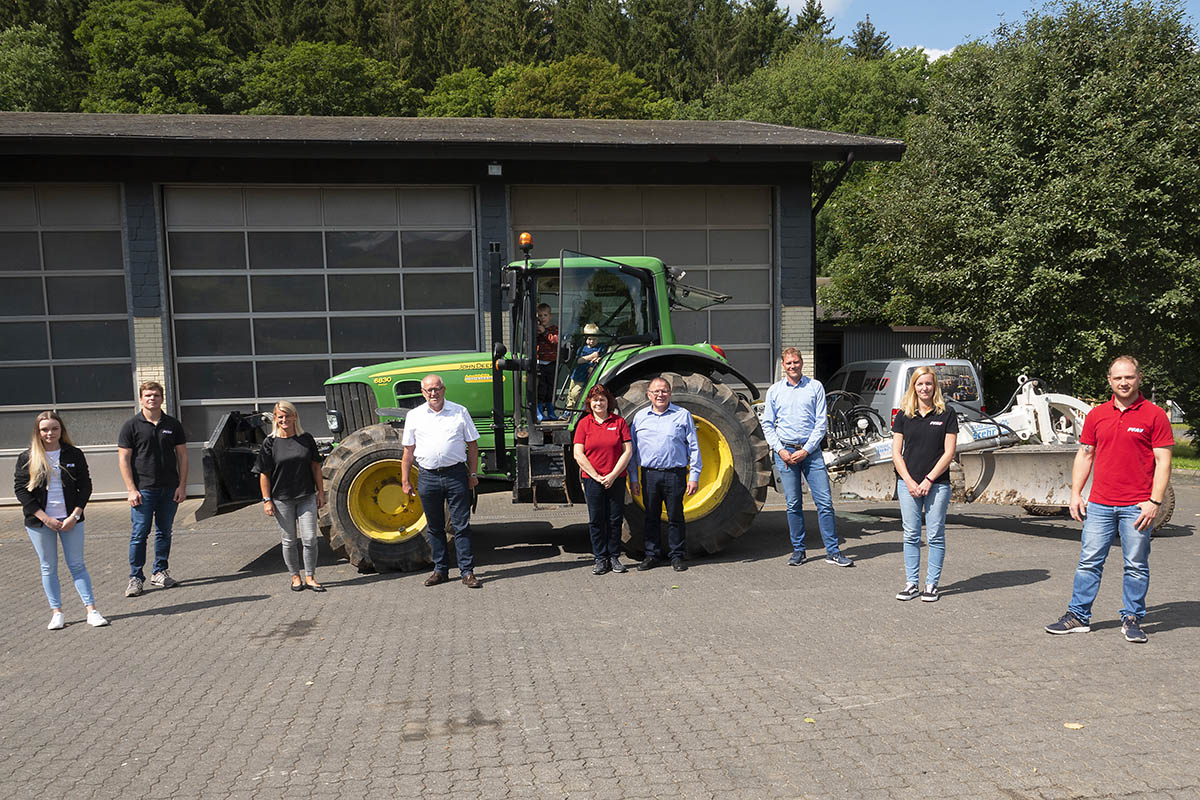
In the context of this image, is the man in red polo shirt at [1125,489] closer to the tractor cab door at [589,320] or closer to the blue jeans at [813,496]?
the blue jeans at [813,496]

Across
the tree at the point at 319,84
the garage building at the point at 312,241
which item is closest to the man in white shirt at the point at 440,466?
the garage building at the point at 312,241

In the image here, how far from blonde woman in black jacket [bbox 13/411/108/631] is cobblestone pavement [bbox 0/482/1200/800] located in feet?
1.30

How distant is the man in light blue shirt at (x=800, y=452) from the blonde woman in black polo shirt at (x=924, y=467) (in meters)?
1.18

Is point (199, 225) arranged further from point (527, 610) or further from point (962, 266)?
point (962, 266)

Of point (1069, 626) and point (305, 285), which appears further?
point (305, 285)

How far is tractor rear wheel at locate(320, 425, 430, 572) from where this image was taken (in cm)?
747

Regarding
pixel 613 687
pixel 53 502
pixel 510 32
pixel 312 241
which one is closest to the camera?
pixel 613 687

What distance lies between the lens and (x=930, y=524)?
6.34 meters

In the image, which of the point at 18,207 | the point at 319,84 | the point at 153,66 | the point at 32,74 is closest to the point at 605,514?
the point at 18,207

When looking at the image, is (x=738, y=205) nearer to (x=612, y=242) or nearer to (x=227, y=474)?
(x=612, y=242)

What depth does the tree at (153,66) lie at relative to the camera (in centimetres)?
3428

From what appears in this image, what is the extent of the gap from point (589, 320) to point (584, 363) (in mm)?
400

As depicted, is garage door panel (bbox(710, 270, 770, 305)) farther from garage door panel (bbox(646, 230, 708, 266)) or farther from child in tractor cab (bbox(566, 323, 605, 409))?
child in tractor cab (bbox(566, 323, 605, 409))

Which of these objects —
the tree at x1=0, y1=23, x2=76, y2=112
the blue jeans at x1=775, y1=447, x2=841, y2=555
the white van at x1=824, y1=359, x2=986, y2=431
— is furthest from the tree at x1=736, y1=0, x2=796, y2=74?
the blue jeans at x1=775, y1=447, x2=841, y2=555
